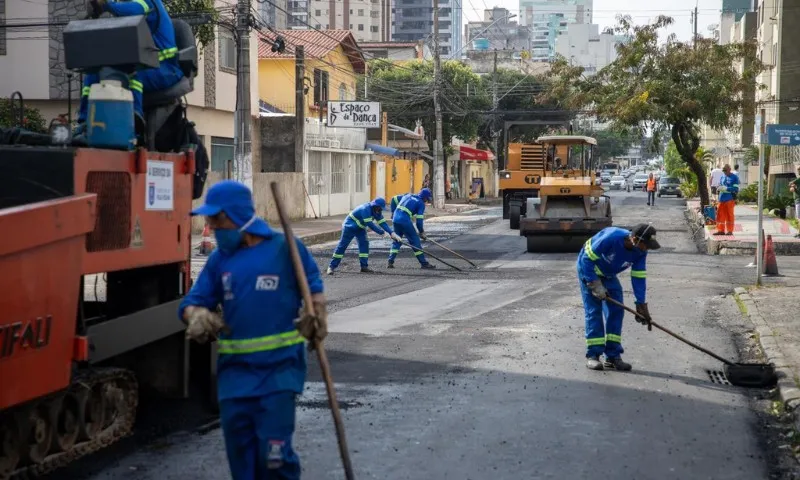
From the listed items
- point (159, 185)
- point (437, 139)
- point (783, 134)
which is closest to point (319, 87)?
point (437, 139)

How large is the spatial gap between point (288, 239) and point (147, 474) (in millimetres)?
2328

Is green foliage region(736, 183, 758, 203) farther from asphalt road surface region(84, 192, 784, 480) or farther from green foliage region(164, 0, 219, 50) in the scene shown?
asphalt road surface region(84, 192, 784, 480)

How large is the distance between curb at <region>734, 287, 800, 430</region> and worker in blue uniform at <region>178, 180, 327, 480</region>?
4498 millimetres

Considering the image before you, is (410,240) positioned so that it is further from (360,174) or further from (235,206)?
(360,174)

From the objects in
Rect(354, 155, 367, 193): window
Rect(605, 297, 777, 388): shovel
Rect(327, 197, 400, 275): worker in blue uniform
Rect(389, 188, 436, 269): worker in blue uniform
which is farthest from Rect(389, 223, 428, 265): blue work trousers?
Rect(354, 155, 367, 193): window

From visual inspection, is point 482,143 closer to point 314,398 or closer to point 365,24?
point 314,398

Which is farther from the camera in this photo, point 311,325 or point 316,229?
point 316,229

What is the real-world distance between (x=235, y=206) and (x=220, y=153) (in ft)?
104

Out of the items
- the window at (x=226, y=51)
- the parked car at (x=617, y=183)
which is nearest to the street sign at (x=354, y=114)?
the window at (x=226, y=51)

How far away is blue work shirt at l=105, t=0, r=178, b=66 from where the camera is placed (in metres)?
7.69

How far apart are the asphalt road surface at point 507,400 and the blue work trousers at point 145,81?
2.21 m

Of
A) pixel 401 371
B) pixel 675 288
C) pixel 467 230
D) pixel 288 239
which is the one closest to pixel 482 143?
pixel 467 230

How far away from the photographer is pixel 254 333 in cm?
517

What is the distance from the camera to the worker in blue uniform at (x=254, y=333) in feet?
16.7
